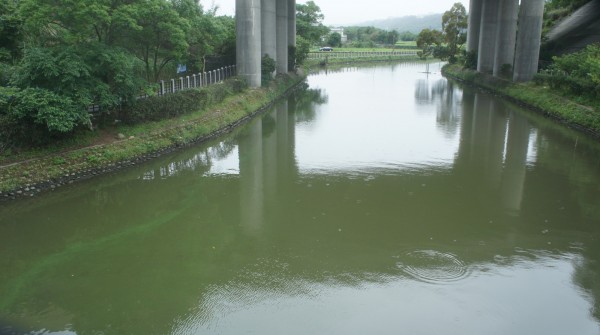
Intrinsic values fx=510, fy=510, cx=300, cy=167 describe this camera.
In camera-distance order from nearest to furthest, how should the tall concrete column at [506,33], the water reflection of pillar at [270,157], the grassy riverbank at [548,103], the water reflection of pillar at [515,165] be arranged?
1. the water reflection of pillar at [515,165]
2. the water reflection of pillar at [270,157]
3. the grassy riverbank at [548,103]
4. the tall concrete column at [506,33]

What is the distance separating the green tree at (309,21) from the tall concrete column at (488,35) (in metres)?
17.8

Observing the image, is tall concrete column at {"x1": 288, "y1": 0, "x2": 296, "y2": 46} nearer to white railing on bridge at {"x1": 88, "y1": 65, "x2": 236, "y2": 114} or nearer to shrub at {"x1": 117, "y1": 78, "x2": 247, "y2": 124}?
white railing on bridge at {"x1": 88, "y1": 65, "x2": 236, "y2": 114}

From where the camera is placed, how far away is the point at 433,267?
8758 millimetres

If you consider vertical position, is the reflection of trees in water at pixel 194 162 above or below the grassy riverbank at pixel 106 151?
below

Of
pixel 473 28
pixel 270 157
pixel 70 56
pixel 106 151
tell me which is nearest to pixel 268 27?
pixel 270 157

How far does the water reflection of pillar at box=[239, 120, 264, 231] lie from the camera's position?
11307 mm

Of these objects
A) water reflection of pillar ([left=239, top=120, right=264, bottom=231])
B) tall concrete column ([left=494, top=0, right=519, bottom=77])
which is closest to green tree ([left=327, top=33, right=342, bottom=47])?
tall concrete column ([left=494, top=0, right=519, bottom=77])

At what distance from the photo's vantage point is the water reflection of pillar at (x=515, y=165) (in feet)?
40.7

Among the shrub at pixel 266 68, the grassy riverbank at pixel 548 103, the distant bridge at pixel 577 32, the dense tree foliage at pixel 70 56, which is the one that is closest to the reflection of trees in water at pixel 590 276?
the dense tree foliage at pixel 70 56

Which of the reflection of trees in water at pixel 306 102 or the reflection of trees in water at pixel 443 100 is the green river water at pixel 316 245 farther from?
the reflection of trees in water at pixel 306 102

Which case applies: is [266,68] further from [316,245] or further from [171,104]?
[316,245]

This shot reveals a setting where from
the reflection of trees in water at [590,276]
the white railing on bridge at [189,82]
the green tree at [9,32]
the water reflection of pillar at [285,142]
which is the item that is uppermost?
the green tree at [9,32]

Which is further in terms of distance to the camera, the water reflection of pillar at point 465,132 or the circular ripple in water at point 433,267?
the water reflection of pillar at point 465,132

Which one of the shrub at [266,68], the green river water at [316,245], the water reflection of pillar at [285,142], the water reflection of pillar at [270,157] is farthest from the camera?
the shrub at [266,68]
